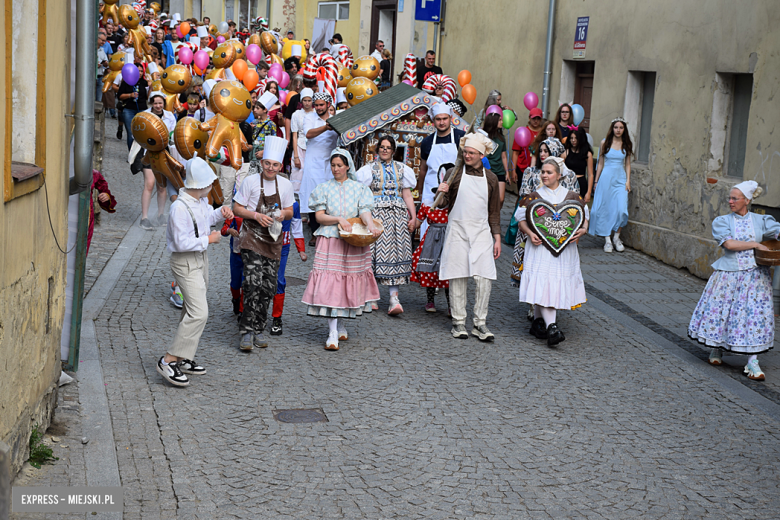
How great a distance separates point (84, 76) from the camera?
575 cm

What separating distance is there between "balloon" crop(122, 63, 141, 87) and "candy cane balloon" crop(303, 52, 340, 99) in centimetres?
435

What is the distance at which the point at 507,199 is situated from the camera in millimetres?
17859

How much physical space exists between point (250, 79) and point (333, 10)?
505 inches

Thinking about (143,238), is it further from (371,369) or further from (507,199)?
(507,199)

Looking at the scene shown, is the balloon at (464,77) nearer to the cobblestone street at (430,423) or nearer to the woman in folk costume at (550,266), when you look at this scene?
the cobblestone street at (430,423)

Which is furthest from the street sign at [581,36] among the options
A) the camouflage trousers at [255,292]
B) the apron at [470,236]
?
the camouflage trousers at [255,292]

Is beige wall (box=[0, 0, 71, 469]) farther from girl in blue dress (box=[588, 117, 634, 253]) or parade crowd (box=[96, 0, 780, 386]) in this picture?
girl in blue dress (box=[588, 117, 634, 253])

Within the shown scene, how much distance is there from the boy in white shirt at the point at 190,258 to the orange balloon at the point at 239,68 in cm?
1473

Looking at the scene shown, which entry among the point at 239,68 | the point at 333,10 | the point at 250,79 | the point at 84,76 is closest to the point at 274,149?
the point at 84,76

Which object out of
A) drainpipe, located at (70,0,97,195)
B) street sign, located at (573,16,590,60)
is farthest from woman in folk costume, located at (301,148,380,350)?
street sign, located at (573,16,590,60)

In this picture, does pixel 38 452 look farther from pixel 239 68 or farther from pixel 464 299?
pixel 239 68

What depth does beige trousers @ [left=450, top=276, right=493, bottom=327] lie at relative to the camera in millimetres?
8609

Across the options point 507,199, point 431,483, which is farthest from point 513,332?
point 507,199

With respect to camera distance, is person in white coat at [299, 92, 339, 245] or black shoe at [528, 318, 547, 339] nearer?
black shoe at [528, 318, 547, 339]
